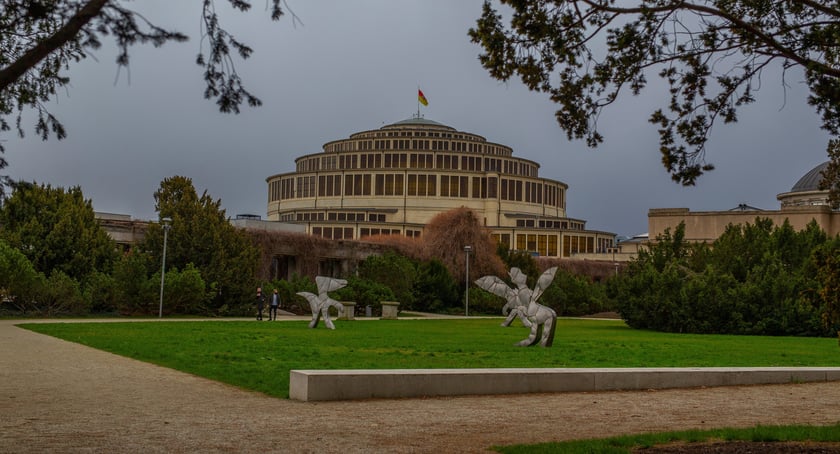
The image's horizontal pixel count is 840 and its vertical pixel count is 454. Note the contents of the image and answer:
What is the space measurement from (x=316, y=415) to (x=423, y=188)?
340 ft

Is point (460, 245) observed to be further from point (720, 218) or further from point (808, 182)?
point (808, 182)

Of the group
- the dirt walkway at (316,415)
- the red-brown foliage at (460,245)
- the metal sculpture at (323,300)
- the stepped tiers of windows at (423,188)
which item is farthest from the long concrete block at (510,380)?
the stepped tiers of windows at (423,188)

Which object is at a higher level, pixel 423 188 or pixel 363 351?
pixel 423 188

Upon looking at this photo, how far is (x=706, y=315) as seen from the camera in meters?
37.2

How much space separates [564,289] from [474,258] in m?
7.99

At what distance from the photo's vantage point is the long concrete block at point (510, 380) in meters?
12.9

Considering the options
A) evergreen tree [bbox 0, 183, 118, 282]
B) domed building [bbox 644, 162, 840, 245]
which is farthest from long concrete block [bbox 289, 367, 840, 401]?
domed building [bbox 644, 162, 840, 245]

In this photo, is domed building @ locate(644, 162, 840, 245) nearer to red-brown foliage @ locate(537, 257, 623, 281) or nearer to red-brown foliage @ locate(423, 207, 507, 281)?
red-brown foliage @ locate(537, 257, 623, 281)

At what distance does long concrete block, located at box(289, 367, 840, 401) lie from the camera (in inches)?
508

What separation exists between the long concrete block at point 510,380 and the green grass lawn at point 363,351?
2.77 feet

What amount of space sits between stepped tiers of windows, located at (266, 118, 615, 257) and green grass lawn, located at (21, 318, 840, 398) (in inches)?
3141

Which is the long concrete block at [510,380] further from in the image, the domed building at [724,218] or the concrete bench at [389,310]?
the domed building at [724,218]

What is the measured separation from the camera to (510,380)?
557 inches

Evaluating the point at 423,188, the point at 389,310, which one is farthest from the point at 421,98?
the point at 389,310
